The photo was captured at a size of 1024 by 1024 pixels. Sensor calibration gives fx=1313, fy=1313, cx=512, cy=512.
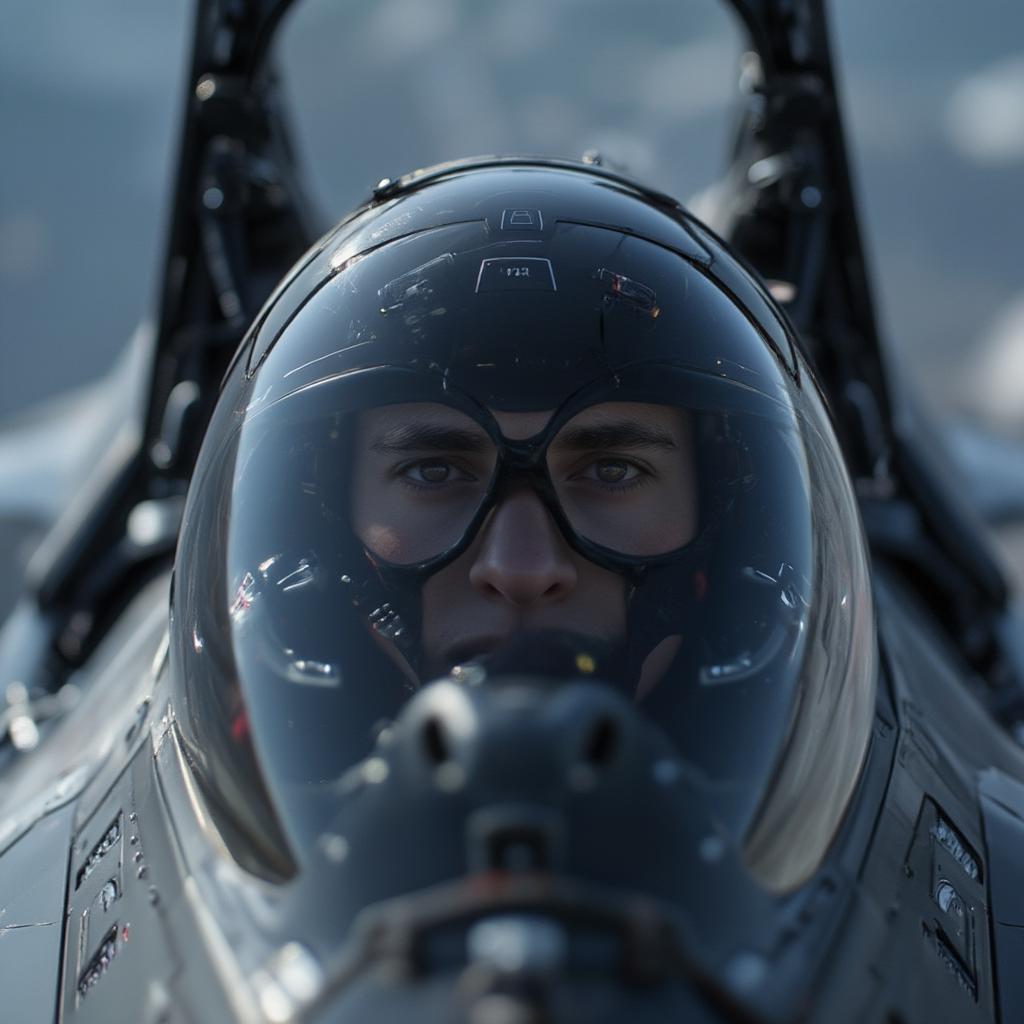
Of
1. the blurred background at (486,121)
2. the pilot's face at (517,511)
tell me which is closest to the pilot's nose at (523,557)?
the pilot's face at (517,511)

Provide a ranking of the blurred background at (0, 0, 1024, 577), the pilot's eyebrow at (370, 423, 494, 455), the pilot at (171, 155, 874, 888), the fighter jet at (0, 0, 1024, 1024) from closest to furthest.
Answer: the fighter jet at (0, 0, 1024, 1024)
the pilot at (171, 155, 874, 888)
the pilot's eyebrow at (370, 423, 494, 455)
the blurred background at (0, 0, 1024, 577)

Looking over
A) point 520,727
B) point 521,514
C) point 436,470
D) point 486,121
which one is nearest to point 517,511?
point 521,514

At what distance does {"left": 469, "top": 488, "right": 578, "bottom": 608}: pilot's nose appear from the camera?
1.36 metres

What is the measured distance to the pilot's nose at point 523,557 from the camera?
1.36 meters

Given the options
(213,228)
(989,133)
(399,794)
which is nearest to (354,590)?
(399,794)

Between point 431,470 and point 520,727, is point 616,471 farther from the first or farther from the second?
point 520,727

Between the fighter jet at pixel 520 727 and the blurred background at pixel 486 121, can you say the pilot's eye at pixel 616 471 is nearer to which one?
the fighter jet at pixel 520 727

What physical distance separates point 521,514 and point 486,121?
795 centimetres

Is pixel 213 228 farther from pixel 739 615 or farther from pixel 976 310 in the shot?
pixel 976 310

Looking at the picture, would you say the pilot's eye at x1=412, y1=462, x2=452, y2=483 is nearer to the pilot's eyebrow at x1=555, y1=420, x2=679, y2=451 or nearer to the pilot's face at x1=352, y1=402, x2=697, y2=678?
the pilot's face at x1=352, y1=402, x2=697, y2=678

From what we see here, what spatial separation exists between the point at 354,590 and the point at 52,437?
331 centimetres

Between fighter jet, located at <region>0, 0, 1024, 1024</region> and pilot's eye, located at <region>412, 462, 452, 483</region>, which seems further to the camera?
pilot's eye, located at <region>412, 462, 452, 483</region>

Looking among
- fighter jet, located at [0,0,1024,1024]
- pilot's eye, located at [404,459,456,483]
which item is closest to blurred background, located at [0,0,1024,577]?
fighter jet, located at [0,0,1024,1024]

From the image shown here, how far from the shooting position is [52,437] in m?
4.39
